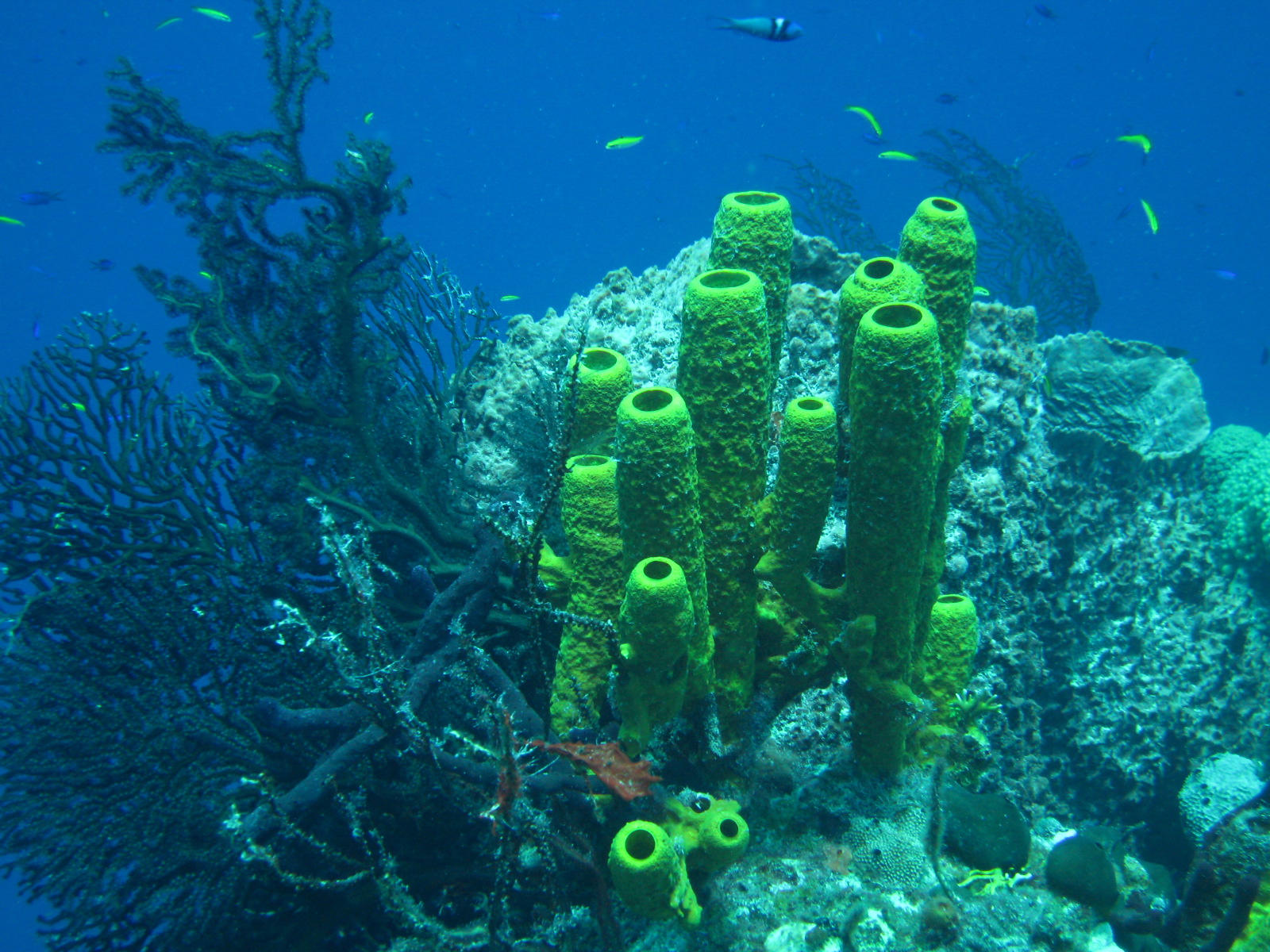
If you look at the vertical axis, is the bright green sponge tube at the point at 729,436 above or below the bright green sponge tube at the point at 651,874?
above

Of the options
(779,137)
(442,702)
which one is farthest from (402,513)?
(779,137)

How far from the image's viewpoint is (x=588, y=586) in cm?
230

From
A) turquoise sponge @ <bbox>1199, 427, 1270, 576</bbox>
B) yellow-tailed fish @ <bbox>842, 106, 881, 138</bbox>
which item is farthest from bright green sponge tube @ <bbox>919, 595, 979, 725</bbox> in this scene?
yellow-tailed fish @ <bbox>842, 106, 881, 138</bbox>

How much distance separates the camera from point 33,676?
281cm

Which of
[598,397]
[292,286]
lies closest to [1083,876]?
[598,397]

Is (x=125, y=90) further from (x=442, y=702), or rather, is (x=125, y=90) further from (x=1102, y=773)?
(x=1102, y=773)

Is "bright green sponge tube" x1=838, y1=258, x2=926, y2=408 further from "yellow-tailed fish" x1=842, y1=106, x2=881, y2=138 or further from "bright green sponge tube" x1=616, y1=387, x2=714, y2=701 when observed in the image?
"yellow-tailed fish" x1=842, y1=106, x2=881, y2=138

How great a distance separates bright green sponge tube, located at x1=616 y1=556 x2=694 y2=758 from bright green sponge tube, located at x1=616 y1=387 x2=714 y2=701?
0.30 ft

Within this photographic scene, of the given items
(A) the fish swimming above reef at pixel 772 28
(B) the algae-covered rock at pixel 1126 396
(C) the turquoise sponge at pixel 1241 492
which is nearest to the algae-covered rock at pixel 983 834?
(B) the algae-covered rock at pixel 1126 396

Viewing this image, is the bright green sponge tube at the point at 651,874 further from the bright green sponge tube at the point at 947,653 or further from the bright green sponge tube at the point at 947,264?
the bright green sponge tube at the point at 947,264

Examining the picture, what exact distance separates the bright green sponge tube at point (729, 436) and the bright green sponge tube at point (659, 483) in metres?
0.22

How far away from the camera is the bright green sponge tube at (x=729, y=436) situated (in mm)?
1979

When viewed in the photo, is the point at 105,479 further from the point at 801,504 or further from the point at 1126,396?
the point at 1126,396

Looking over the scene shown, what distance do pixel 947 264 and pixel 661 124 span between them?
106 metres
